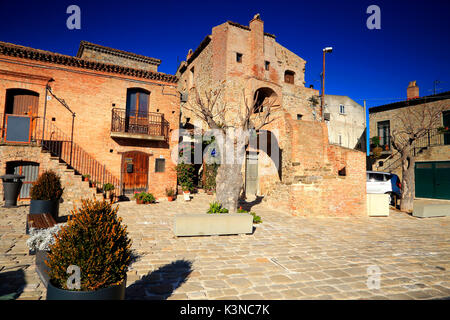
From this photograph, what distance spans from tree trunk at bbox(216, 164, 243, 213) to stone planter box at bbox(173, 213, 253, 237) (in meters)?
1.37

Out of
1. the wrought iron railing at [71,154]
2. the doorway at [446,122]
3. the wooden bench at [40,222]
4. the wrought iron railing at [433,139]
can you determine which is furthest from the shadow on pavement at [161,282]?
the doorway at [446,122]

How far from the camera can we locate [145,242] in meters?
6.03

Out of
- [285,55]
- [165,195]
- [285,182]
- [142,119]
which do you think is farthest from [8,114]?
[285,55]

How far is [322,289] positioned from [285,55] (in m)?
22.0

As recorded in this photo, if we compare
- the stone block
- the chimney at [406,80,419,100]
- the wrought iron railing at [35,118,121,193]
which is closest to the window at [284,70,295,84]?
the chimney at [406,80,419,100]

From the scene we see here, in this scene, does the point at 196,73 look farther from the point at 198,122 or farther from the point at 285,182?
the point at 285,182

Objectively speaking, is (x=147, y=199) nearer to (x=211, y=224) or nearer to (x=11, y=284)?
(x=211, y=224)

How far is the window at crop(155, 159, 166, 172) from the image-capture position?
47.2ft

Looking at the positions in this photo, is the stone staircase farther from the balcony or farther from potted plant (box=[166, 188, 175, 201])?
potted plant (box=[166, 188, 175, 201])

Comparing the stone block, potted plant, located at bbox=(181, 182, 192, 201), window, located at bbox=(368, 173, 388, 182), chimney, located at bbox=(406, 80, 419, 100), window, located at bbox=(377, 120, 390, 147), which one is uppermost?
chimney, located at bbox=(406, 80, 419, 100)

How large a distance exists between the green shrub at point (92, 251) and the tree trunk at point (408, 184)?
14.4 metres

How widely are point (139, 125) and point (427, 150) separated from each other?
72.1ft

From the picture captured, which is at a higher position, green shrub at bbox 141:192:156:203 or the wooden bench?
the wooden bench

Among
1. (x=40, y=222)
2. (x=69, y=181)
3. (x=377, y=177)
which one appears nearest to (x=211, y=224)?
(x=40, y=222)
